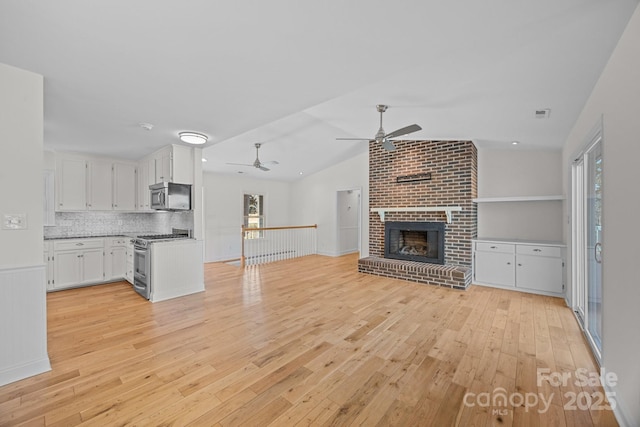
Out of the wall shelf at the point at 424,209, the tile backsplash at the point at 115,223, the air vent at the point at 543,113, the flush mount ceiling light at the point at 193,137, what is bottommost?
the tile backsplash at the point at 115,223

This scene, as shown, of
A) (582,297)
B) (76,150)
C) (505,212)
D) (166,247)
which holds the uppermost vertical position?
(76,150)

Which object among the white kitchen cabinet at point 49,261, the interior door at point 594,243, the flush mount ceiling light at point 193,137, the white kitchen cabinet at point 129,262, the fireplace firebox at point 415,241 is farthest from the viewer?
the fireplace firebox at point 415,241

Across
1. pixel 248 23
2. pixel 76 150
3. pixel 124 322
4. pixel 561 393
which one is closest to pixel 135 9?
pixel 248 23

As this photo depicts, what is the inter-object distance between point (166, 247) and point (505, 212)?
609 centimetres

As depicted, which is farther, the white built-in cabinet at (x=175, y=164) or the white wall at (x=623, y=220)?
the white built-in cabinet at (x=175, y=164)

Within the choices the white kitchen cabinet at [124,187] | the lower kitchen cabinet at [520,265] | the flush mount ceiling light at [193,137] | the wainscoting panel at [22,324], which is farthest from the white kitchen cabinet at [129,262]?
the lower kitchen cabinet at [520,265]

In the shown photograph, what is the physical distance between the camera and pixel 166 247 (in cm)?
422

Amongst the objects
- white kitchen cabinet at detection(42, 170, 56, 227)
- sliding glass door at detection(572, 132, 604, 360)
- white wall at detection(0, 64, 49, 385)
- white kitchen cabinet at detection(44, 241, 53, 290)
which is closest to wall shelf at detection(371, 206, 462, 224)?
sliding glass door at detection(572, 132, 604, 360)

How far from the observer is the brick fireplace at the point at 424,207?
16.9ft

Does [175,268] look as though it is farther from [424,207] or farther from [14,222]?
[424,207]

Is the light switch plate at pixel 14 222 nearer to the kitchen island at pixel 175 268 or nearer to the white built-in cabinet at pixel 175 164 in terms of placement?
the kitchen island at pixel 175 268

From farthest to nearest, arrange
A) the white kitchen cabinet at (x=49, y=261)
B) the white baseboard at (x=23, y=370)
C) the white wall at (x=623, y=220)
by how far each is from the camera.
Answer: the white kitchen cabinet at (x=49, y=261)
the white baseboard at (x=23, y=370)
the white wall at (x=623, y=220)

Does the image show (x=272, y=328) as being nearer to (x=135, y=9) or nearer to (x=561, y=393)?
(x=561, y=393)

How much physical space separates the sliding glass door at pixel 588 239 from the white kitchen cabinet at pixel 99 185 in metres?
7.08
